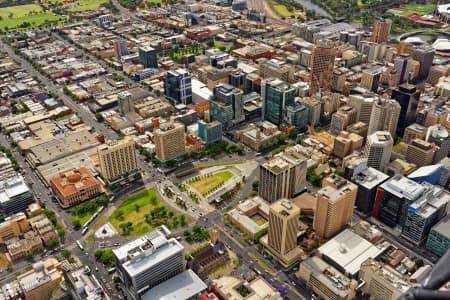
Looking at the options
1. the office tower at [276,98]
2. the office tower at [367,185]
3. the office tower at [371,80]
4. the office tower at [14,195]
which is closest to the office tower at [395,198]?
the office tower at [367,185]

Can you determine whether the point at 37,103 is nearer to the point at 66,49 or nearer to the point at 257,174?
the point at 66,49

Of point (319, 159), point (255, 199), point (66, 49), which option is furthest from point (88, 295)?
point (66, 49)

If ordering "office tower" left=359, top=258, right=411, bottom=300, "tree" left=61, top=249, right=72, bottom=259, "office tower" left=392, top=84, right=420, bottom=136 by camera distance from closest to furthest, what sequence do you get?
"office tower" left=359, top=258, right=411, bottom=300 < "tree" left=61, top=249, right=72, bottom=259 < "office tower" left=392, top=84, right=420, bottom=136

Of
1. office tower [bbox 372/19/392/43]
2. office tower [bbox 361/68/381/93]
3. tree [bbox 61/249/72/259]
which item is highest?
→ office tower [bbox 372/19/392/43]

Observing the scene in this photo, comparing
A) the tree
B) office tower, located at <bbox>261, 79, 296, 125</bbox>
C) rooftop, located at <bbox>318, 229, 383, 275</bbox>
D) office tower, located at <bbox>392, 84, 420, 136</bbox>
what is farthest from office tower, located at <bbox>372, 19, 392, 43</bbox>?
the tree

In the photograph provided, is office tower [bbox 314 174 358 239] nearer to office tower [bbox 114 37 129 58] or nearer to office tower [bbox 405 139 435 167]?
office tower [bbox 405 139 435 167]

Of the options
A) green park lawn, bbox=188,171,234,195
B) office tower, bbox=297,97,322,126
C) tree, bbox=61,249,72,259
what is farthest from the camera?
office tower, bbox=297,97,322,126
